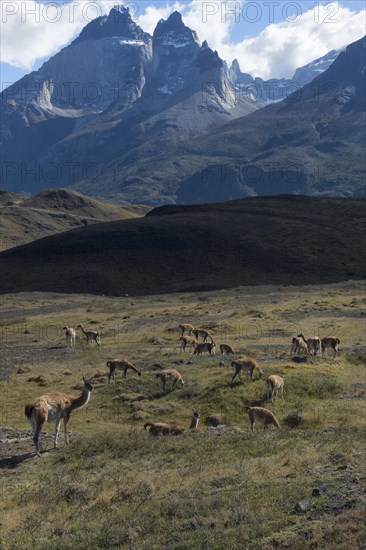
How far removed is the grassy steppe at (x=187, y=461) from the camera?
1494 cm

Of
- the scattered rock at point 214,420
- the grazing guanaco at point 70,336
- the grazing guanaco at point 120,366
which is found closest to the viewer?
the scattered rock at point 214,420

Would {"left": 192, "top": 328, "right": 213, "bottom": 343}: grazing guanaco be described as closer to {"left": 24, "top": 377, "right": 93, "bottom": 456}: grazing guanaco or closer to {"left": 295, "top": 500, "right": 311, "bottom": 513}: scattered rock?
{"left": 24, "top": 377, "right": 93, "bottom": 456}: grazing guanaco

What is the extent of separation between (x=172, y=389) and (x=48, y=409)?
12503 millimetres

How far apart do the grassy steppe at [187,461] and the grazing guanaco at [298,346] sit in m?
1.14

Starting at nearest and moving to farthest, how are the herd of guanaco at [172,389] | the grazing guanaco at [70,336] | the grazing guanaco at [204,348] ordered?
the herd of guanaco at [172,389] → the grazing guanaco at [204,348] → the grazing guanaco at [70,336]

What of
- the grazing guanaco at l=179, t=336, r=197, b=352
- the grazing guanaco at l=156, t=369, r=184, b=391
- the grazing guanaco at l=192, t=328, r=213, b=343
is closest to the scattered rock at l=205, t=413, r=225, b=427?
the grazing guanaco at l=156, t=369, r=184, b=391

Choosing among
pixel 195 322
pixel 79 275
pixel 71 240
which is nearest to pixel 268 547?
pixel 195 322

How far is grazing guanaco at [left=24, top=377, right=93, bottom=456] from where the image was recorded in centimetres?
2188

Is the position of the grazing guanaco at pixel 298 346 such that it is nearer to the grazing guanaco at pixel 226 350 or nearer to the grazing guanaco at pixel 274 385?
the grazing guanaco at pixel 226 350

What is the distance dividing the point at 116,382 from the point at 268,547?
22.5m

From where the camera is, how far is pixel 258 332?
Result: 5634 centimetres

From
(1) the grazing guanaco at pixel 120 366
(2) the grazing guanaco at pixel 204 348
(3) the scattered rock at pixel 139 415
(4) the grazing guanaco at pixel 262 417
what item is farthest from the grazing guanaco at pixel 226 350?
(4) the grazing guanaco at pixel 262 417

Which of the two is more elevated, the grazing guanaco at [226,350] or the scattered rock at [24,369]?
the grazing guanaco at [226,350]

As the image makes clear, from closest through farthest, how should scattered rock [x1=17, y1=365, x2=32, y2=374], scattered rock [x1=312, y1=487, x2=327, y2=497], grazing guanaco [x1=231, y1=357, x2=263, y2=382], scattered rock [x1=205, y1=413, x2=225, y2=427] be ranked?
scattered rock [x1=312, y1=487, x2=327, y2=497] < scattered rock [x1=205, y1=413, x2=225, y2=427] < grazing guanaco [x1=231, y1=357, x2=263, y2=382] < scattered rock [x1=17, y1=365, x2=32, y2=374]
